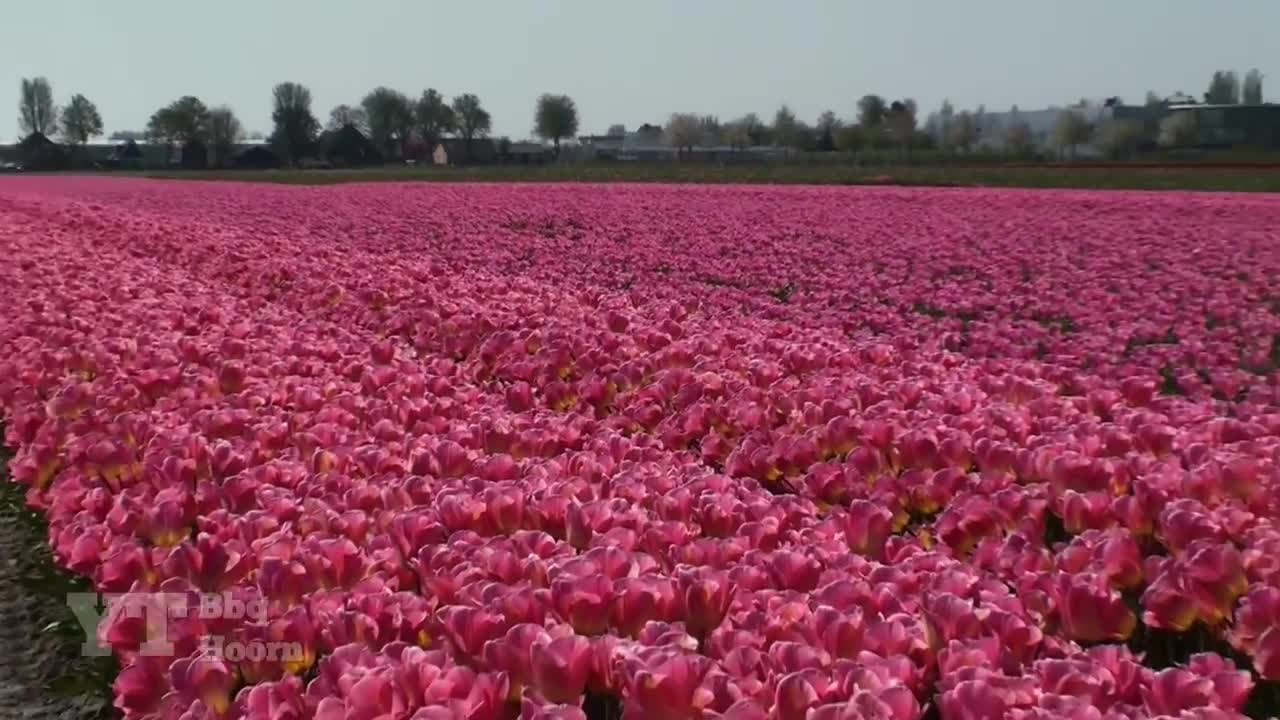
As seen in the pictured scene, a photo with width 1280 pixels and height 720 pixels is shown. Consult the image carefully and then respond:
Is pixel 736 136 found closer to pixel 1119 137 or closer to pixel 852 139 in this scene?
pixel 852 139

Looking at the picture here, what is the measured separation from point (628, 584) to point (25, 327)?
511 centimetres

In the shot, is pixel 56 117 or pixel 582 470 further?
pixel 56 117

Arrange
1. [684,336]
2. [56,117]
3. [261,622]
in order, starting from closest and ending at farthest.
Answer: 1. [261,622]
2. [684,336]
3. [56,117]

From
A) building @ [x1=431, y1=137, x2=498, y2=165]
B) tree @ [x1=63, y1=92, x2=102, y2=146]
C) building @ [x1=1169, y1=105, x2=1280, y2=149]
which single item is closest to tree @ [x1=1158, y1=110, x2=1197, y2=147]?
building @ [x1=1169, y1=105, x2=1280, y2=149]

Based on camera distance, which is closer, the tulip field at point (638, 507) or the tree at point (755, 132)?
the tulip field at point (638, 507)

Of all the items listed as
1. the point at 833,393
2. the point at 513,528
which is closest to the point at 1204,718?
the point at 513,528

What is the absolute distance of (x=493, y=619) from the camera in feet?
7.93

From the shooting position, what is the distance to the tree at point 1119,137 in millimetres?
71000

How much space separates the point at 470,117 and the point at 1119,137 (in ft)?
197

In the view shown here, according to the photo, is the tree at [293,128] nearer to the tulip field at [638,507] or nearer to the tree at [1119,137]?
the tree at [1119,137]

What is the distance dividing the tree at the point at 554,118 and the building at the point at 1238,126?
64.2 metres

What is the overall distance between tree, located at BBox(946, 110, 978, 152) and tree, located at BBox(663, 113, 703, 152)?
2318 cm

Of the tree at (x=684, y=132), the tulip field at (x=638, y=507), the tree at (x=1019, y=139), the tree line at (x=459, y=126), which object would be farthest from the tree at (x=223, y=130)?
the tulip field at (x=638, y=507)

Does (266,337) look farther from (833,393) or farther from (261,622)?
(261,622)
